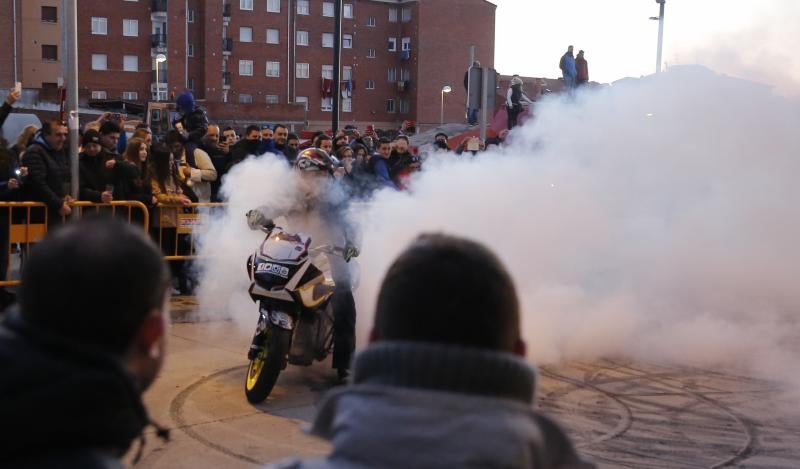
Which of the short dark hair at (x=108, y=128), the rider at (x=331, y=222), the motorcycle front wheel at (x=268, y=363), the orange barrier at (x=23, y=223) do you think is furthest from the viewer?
the short dark hair at (x=108, y=128)

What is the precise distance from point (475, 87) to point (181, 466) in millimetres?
7833

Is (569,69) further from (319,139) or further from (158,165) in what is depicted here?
(158,165)

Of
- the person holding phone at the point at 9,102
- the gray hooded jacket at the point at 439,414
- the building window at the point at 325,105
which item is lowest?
the gray hooded jacket at the point at 439,414

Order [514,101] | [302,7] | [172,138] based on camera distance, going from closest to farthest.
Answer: [172,138]
[514,101]
[302,7]

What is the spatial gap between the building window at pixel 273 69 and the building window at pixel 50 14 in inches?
575

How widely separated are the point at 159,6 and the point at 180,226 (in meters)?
52.2

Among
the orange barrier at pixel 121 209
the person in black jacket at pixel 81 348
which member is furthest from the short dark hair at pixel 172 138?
the person in black jacket at pixel 81 348

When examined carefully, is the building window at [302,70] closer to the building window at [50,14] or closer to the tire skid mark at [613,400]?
the building window at [50,14]

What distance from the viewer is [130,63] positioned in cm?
5969

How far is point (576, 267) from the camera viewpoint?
8594 millimetres

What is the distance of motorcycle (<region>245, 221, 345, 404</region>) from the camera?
19.8 ft

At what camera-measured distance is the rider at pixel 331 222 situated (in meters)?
6.58

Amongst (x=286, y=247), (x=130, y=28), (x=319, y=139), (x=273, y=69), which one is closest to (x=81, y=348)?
(x=286, y=247)

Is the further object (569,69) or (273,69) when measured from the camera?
(273,69)
